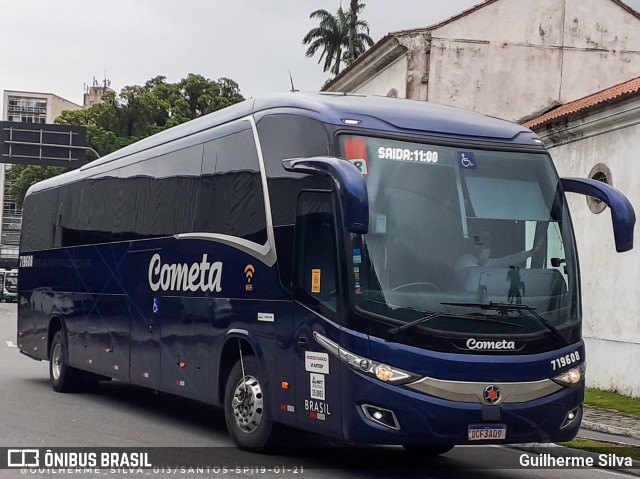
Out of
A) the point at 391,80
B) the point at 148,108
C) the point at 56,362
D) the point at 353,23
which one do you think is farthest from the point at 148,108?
the point at 56,362

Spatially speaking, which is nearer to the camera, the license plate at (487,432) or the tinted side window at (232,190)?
the license plate at (487,432)

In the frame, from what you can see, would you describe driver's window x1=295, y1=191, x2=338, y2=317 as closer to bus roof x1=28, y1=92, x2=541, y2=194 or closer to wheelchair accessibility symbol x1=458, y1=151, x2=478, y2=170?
bus roof x1=28, y1=92, x2=541, y2=194

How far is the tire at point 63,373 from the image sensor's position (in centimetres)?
1655

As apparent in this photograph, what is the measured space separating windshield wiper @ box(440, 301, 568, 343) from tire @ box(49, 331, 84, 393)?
30.5 ft

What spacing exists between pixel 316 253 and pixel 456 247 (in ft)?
4.03

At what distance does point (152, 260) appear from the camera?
524 inches

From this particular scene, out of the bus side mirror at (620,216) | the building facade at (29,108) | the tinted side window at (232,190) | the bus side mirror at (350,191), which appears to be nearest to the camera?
the bus side mirror at (350,191)

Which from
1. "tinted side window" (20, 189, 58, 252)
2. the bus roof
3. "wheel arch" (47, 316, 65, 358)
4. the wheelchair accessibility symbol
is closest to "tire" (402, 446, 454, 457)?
the wheelchair accessibility symbol

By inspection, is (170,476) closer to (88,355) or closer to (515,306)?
(515,306)

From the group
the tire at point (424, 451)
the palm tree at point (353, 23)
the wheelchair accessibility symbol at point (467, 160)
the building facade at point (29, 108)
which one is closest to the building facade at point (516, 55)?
the tire at point (424, 451)

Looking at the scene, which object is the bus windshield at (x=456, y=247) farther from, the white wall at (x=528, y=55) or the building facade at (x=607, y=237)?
the white wall at (x=528, y=55)

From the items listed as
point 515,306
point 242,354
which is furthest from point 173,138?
point 515,306

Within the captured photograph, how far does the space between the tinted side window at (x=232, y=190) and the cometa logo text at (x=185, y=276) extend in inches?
16.0

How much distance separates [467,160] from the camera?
372 inches
